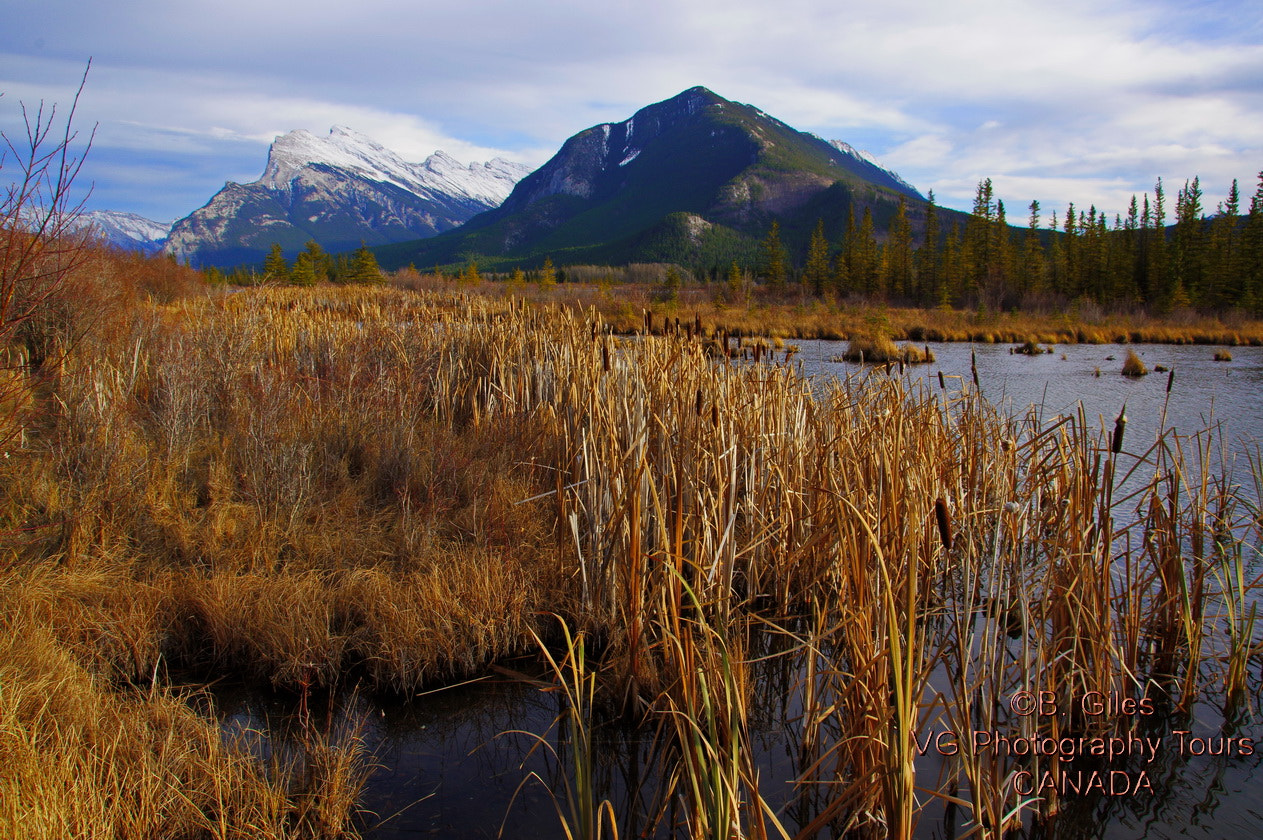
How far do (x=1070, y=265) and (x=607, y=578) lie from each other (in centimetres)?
5733

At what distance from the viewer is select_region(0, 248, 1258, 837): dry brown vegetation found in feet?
6.91

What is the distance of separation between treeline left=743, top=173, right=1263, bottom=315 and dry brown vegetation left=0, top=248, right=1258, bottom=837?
43.2 metres

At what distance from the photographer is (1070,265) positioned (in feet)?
161

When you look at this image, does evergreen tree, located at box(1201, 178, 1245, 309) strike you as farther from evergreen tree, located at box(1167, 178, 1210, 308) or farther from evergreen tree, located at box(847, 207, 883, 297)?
evergreen tree, located at box(847, 207, 883, 297)

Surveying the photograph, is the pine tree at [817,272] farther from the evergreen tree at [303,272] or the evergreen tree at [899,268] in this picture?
the evergreen tree at [303,272]

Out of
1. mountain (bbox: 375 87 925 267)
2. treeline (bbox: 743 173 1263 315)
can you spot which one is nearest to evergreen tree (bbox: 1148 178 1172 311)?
treeline (bbox: 743 173 1263 315)

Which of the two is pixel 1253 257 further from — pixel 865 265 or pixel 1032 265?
pixel 865 265

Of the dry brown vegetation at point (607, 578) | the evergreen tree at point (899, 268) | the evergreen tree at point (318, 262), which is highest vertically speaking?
the evergreen tree at point (899, 268)

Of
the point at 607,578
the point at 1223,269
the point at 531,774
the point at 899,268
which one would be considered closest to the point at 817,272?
the point at 899,268

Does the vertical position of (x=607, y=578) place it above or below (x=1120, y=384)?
below

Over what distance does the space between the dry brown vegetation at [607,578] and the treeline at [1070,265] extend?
4318 centimetres

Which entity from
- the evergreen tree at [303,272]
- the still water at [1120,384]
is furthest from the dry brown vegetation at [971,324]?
the evergreen tree at [303,272]

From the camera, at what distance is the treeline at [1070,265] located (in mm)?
39000

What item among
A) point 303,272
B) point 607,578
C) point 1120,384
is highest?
point 303,272
